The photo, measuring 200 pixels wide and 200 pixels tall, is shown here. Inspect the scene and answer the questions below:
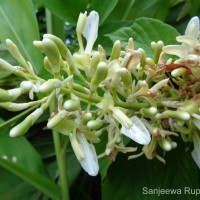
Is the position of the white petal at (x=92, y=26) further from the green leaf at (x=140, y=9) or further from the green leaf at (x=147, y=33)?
the green leaf at (x=140, y=9)

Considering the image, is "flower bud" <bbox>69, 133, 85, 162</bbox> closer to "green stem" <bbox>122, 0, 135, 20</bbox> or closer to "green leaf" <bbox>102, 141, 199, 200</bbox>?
"green leaf" <bbox>102, 141, 199, 200</bbox>

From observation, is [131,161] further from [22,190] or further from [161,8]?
[161,8]

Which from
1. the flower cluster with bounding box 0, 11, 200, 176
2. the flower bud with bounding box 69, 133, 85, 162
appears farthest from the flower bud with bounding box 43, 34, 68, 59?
the flower bud with bounding box 69, 133, 85, 162

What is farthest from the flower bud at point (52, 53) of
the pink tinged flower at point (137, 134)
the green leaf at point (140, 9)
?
the green leaf at point (140, 9)

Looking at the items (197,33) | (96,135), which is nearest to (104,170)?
(96,135)

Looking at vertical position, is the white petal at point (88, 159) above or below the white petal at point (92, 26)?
below

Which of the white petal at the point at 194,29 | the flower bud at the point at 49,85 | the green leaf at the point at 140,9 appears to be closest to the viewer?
the flower bud at the point at 49,85
